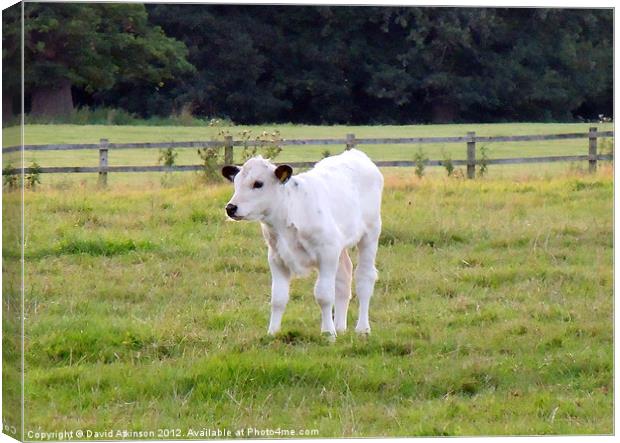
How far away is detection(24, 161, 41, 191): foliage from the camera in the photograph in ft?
32.9

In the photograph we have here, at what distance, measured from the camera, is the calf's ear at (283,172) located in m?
10.4

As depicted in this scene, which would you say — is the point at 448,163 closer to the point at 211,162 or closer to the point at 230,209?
the point at 211,162

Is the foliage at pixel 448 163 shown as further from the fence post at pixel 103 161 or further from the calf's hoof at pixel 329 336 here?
the fence post at pixel 103 161

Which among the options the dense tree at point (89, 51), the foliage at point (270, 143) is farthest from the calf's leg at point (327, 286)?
the dense tree at point (89, 51)

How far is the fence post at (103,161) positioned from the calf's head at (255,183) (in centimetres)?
92

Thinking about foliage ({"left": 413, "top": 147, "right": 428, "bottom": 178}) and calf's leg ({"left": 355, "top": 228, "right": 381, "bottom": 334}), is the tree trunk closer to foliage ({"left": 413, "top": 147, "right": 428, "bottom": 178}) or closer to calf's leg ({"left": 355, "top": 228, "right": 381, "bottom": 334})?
calf's leg ({"left": 355, "top": 228, "right": 381, "bottom": 334})

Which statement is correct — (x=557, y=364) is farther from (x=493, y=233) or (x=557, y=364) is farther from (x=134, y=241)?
(x=134, y=241)

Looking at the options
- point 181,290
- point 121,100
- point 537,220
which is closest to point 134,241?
point 181,290

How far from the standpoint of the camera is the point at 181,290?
468 inches

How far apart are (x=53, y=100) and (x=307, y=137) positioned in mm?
2141

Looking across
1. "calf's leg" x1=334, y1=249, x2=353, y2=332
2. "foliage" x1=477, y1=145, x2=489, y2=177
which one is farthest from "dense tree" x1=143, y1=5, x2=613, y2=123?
"calf's leg" x1=334, y1=249, x2=353, y2=332

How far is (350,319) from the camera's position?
1181 cm

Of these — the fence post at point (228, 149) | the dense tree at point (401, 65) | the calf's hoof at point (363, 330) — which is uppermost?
the dense tree at point (401, 65)

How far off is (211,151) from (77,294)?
141 centimetres
